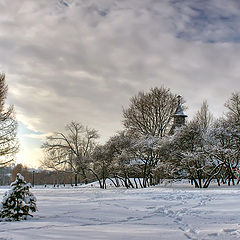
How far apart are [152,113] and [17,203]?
2224 centimetres

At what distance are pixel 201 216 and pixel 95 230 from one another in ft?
10.1

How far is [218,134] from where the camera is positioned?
59.1ft

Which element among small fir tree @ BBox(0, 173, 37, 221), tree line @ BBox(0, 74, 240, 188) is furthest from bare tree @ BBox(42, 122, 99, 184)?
small fir tree @ BBox(0, 173, 37, 221)

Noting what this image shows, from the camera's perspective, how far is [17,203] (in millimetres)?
7156

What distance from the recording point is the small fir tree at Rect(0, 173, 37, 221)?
695 centimetres

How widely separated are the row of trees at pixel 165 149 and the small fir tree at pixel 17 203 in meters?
12.8

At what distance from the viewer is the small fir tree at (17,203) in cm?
695

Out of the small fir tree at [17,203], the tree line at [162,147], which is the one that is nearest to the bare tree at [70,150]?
the tree line at [162,147]

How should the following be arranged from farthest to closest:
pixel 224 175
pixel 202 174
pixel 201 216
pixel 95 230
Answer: pixel 224 175 → pixel 202 174 → pixel 201 216 → pixel 95 230

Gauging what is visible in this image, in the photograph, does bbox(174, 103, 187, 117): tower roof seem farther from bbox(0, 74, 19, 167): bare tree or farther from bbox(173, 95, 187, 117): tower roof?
bbox(0, 74, 19, 167): bare tree

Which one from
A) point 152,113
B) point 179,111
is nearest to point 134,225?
point 152,113

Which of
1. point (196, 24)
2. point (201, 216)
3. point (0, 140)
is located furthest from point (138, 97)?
point (201, 216)

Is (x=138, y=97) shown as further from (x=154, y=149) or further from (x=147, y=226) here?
(x=147, y=226)

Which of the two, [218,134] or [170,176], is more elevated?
[218,134]
